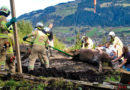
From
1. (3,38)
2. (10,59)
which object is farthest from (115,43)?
(3,38)

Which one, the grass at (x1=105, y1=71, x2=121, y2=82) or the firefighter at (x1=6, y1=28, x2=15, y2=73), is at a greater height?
the firefighter at (x1=6, y1=28, x2=15, y2=73)

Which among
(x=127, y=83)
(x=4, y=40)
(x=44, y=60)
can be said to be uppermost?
(x=4, y=40)

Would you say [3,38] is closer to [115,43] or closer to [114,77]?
[114,77]

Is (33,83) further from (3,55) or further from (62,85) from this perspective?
(3,55)

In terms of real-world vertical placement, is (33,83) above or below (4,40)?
below

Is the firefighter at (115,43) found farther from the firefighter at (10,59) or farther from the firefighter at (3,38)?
the firefighter at (3,38)

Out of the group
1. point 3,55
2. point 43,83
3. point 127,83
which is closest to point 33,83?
point 43,83

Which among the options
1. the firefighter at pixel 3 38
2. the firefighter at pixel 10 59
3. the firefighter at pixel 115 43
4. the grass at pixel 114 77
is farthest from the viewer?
the firefighter at pixel 115 43

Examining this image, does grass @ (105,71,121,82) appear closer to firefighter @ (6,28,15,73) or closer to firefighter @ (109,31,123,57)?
firefighter @ (109,31,123,57)

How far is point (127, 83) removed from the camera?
489cm

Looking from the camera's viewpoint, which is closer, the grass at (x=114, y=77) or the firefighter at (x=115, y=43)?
the grass at (x=114, y=77)

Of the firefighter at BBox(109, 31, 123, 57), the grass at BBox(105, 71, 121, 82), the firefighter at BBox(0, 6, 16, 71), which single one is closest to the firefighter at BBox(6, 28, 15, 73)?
the firefighter at BBox(0, 6, 16, 71)

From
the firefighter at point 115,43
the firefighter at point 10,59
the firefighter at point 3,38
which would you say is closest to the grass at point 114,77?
the firefighter at point 115,43

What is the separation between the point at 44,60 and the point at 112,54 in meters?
3.80
